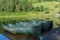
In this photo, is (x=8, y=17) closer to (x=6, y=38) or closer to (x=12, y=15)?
(x=12, y=15)

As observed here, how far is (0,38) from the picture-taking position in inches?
158

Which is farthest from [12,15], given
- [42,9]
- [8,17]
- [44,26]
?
[44,26]

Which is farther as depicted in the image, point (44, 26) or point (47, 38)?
point (44, 26)

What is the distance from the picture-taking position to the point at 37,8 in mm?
11508

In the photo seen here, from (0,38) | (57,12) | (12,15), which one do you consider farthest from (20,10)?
(0,38)

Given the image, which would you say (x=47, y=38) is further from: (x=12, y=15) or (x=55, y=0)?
(x=55, y=0)

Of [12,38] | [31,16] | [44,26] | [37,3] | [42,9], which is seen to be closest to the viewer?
[12,38]

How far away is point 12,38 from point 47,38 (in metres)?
0.69

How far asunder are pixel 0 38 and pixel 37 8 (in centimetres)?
763

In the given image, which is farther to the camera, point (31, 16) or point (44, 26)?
point (31, 16)

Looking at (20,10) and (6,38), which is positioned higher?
(6,38)

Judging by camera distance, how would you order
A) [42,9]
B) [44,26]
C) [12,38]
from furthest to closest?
[42,9]
[44,26]
[12,38]

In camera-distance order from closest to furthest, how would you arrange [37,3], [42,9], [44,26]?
[44,26], [42,9], [37,3]

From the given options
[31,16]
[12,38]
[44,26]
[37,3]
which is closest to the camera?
[12,38]
